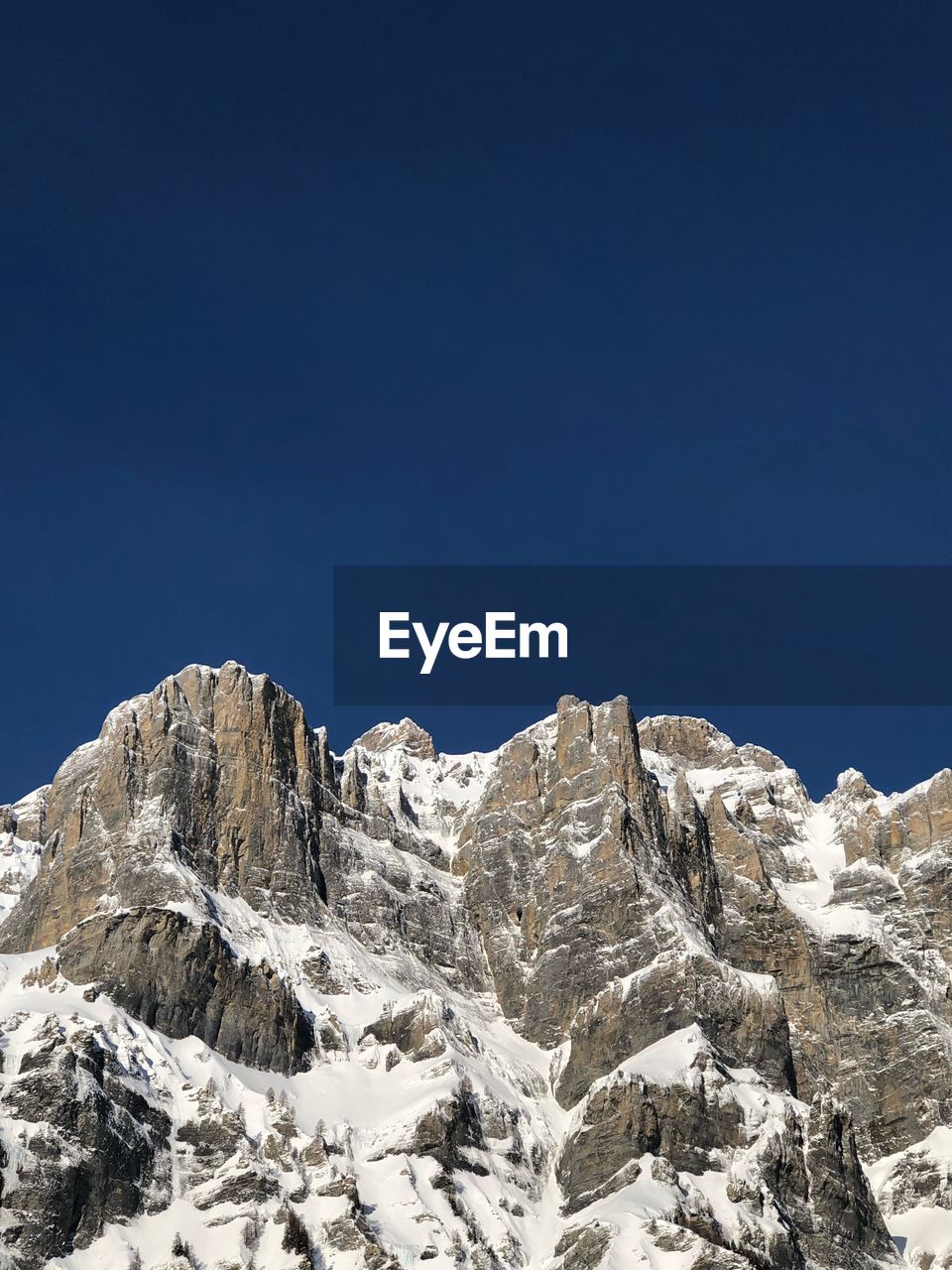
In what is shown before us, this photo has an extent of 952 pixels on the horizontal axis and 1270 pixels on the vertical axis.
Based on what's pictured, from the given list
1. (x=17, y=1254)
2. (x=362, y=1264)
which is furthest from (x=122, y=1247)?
(x=362, y=1264)

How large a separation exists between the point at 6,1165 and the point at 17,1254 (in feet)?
28.8

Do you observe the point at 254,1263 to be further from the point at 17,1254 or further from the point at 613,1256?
the point at 613,1256

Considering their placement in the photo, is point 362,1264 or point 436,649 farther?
point 362,1264

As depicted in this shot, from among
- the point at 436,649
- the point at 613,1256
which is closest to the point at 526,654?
the point at 436,649

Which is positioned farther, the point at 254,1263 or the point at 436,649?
the point at 254,1263

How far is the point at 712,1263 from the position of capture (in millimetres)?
199125

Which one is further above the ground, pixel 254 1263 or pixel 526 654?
pixel 526 654

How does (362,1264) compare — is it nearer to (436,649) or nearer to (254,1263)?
(254,1263)

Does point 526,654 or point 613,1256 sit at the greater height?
point 526,654

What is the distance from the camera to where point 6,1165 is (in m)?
199

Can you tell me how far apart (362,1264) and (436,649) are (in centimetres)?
7429

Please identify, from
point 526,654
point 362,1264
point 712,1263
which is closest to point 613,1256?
→ point 712,1263

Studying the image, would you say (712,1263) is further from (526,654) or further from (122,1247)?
(526,654)

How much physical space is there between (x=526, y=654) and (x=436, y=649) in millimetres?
8129
